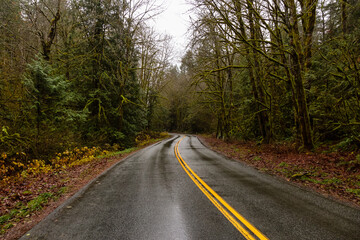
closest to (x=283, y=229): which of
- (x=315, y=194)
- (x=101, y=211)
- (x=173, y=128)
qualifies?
(x=315, y=194)

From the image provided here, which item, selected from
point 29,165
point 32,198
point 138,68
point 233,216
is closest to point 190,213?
point 233,216

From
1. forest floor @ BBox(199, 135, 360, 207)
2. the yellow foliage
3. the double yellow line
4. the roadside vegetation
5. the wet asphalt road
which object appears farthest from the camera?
the yellow foliage

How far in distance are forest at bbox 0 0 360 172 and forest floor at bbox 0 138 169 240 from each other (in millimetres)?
2098

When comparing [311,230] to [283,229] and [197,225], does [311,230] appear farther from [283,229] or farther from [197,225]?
[197,225]

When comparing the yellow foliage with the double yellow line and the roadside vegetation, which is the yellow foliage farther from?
the double yellow line

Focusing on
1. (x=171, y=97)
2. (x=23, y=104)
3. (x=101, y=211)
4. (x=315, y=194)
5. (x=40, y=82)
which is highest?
(x=171, y=97)

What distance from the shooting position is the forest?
848cm

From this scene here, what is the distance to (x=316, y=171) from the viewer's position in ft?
22.2

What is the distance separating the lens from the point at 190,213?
3967 mm

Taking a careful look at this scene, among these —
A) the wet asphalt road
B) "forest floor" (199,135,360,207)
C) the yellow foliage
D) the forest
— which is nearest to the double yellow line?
the wet asphalt road

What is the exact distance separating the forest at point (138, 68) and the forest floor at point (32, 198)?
2.10 meters

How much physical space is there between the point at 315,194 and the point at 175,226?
13.0 feet

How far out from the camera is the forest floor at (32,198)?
388 cm

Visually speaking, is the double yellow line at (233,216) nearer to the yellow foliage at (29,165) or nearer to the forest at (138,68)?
the forest at (138,68)
